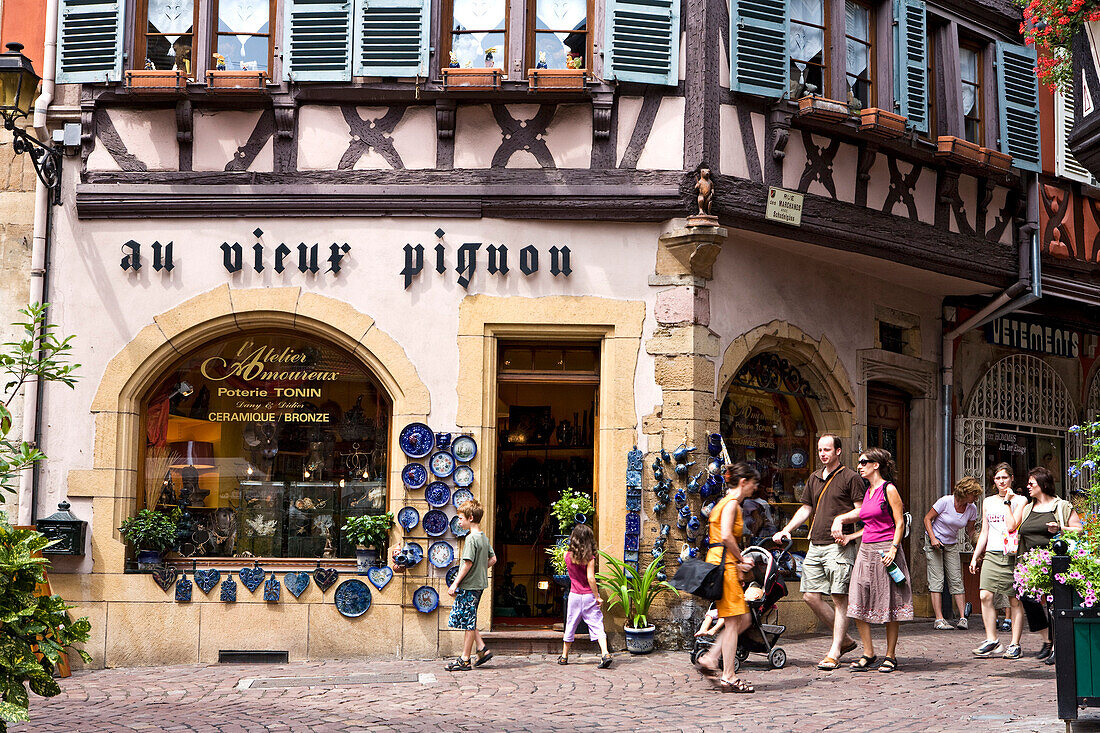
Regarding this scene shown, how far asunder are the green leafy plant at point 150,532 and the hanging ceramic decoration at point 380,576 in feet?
5.57

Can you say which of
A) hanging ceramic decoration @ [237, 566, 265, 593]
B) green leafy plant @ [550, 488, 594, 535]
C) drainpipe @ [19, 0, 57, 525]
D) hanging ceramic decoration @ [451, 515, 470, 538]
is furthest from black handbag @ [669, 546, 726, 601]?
drainpipe @ [19, 0, 57, 525]

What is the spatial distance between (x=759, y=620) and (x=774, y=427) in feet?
10.2

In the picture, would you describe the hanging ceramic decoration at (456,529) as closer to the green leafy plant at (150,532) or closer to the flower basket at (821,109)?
the green leafy plant at (150,532)

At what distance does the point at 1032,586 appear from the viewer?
723cm

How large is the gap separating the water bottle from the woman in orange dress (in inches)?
51.8

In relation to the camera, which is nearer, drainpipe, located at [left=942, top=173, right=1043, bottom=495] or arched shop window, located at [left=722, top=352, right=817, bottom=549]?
arched shop window, located at [left=722, top=352, right=817, bottom=549]

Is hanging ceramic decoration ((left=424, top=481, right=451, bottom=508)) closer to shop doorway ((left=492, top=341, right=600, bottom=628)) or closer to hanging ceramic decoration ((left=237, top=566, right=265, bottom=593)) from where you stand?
shop doorway ((left=492, top=341, right=600, bottom=628))

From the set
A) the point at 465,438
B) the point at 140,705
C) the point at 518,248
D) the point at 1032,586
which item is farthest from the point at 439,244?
the point at 1032,586

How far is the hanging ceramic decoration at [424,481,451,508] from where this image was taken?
10.1m

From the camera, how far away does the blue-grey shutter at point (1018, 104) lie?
12641mm

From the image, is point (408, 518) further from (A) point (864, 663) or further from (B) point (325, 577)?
(A) point (864, 663)

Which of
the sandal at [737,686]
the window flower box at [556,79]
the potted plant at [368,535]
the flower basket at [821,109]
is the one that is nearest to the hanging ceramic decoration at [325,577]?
the potted plant at [368,535]

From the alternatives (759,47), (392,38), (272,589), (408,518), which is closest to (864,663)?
(408,518)

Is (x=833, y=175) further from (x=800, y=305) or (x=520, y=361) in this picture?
(x=520, y=361)
